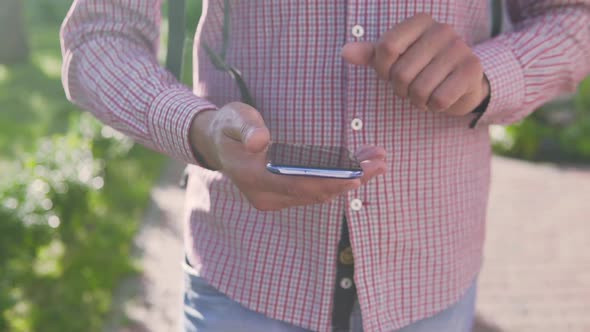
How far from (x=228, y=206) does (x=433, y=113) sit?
47 cm

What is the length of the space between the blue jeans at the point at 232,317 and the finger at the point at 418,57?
1.62 feet

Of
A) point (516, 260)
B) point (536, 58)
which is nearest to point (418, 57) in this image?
point (536, 58)

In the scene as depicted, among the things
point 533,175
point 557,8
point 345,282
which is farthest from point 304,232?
point 533,175

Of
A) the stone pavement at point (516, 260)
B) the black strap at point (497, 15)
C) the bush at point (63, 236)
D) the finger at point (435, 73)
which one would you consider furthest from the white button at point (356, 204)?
the stone pavement at point (516, 260)

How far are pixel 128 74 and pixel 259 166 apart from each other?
15.3 inches

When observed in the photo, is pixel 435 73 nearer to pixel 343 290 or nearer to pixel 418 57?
pixel 418 57

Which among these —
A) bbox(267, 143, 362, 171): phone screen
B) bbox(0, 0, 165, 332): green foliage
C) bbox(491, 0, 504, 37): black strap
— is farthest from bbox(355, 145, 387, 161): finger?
bbox(0, 0, 165, 332): green foliage

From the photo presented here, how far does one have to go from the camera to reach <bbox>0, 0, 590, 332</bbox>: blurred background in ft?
A: 13.7

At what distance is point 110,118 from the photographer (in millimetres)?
1367

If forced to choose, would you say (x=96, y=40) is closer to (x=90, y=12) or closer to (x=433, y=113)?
(x=90, y=12)

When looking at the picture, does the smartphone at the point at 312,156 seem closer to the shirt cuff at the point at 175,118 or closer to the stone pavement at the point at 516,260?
the shirt cuff at the point at 175,118

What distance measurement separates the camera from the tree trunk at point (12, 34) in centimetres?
1199

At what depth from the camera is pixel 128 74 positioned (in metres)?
1.31

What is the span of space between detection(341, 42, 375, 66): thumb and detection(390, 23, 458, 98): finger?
47mm
